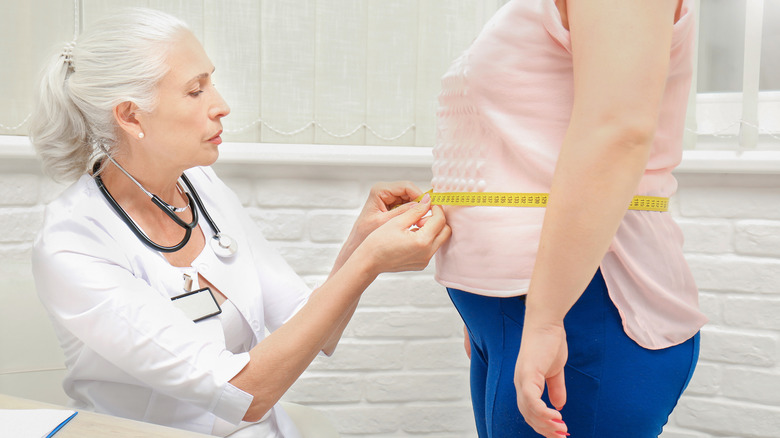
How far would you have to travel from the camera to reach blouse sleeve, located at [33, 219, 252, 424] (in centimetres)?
114

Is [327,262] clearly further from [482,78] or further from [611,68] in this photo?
[611,68]

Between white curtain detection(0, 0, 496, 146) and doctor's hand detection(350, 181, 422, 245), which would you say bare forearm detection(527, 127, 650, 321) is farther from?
white curtain detection(0, 0, 496, 146)

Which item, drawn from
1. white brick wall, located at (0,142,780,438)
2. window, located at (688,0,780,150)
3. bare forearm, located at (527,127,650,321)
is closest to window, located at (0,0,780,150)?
window, located at (688,0,780,150)

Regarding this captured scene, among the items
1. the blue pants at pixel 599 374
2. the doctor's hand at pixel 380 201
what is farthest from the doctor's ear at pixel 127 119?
the blue pants at pixel 599 374

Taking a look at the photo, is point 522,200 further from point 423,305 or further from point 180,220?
point 423,305

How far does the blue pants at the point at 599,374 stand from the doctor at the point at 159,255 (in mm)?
245

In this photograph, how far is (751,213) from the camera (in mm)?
1788

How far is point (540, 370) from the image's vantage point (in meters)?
0.74

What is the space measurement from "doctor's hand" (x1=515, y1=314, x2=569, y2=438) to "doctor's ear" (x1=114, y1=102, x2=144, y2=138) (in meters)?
0.92

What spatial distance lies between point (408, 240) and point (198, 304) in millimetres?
480

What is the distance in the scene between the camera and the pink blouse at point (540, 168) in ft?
2.63

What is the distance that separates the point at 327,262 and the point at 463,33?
0.79 metres

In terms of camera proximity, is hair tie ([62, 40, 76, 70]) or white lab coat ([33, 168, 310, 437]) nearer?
white lab coat ([33, 168, 310, 437])

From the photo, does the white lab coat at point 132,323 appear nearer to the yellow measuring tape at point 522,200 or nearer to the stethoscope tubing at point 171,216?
the stethoscope tubing at point 171,216
